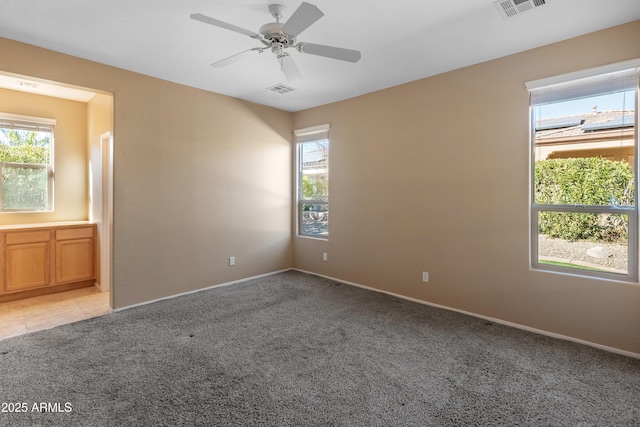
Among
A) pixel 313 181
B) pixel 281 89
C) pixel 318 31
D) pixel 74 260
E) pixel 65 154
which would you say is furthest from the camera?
pixel 313 181

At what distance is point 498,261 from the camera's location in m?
3.26

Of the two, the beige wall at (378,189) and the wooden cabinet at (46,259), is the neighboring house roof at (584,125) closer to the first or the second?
the beige wall at (378,189)

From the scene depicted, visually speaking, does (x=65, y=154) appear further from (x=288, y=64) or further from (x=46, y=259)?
(x=288, y=64)

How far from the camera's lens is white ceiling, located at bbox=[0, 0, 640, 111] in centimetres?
235

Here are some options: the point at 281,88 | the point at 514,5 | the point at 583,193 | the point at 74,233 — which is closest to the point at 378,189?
the point at 281,88

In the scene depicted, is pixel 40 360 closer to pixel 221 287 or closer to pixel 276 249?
pixel 221 287

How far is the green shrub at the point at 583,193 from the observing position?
8.85ft

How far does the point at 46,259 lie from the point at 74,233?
43 cm

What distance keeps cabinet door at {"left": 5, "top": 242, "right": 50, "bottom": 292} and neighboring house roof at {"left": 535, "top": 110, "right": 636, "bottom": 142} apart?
582 cm

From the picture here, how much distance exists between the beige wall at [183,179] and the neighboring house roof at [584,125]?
356 centimetres

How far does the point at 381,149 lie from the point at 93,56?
3.32m

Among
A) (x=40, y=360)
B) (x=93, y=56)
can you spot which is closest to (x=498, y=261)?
(x=40, y=360)

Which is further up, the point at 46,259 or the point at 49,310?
the point at 46,259

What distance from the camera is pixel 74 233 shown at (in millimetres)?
4281
